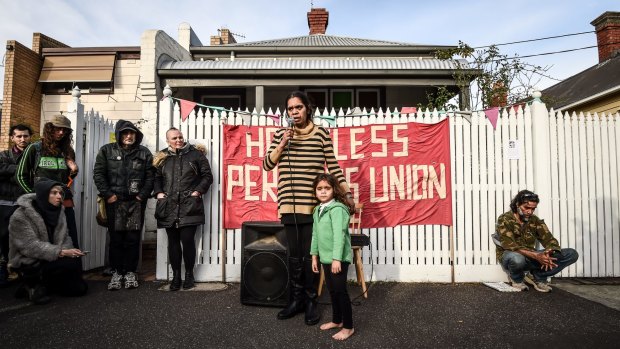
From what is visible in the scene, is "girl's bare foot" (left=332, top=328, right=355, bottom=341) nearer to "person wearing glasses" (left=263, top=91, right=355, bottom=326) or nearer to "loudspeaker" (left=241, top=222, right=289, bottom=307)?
"person wearing glasses" (left=263, top=91, right=355, bottom=326)

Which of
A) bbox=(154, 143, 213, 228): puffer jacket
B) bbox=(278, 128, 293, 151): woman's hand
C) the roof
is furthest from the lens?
the roof

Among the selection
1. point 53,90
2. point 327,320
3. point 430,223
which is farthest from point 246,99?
point 327,320

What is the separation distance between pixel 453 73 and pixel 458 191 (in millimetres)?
4271

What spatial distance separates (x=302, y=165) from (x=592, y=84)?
50.6ft

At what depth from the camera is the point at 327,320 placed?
3.31 metres

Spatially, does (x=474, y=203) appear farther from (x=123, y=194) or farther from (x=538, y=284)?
(x=123, y=194)

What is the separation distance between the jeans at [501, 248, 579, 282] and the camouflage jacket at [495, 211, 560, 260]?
12 cm

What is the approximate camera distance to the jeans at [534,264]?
14.1ft

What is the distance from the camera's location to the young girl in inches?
113

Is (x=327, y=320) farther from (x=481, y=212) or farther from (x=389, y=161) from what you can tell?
(x=481, y=212)

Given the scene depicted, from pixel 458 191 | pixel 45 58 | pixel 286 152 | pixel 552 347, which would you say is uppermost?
pixel 45 58

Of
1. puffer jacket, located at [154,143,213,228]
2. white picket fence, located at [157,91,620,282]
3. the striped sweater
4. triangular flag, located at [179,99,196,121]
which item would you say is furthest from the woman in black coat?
the striped sweater

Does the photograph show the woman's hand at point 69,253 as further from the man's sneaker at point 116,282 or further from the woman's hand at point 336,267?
the woman's hand at point 336,267

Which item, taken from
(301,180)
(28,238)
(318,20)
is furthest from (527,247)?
(318,20)
